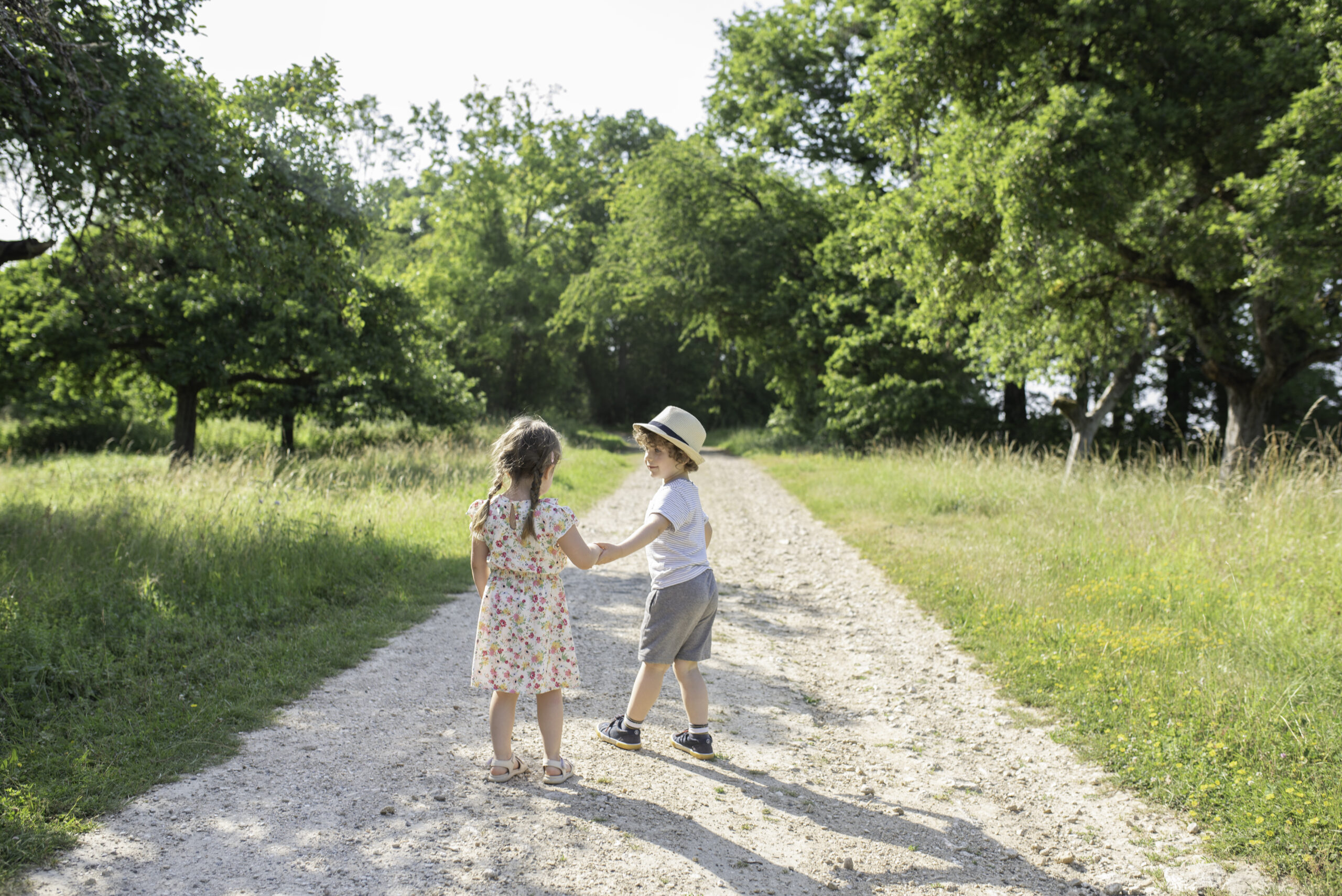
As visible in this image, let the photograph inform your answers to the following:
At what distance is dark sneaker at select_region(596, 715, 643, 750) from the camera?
4133mm

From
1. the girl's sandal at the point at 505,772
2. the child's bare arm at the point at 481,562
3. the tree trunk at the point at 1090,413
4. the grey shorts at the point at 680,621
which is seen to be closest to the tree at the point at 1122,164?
the tree trunk at the point at 1090,413

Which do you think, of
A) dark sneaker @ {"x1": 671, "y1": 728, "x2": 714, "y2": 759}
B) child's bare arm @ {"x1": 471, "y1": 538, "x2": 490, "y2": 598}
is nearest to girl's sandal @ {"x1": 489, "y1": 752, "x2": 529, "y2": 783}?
child's bare arm @ {"x1": 471, "y1": 538, "x2": 490, "y2": 598}

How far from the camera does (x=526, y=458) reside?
12.0ft

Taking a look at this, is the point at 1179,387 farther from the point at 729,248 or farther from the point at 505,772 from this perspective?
the point at 505,772

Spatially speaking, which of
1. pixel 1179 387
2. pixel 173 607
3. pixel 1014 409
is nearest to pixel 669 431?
pixel 173 607

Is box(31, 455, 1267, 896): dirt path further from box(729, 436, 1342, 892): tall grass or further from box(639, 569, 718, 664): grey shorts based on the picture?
box(639, 569, 718, 664): grey shorts

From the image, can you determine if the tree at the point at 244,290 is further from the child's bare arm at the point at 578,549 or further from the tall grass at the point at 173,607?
the child's bare arm at the point at 578,549

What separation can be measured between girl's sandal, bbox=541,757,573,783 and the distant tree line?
6.14m

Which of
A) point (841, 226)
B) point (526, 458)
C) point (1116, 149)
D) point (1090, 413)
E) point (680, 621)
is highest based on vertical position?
point (841, 226)

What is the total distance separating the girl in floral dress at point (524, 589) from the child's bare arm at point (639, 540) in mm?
55

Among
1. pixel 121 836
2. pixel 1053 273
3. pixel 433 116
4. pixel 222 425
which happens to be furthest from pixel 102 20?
pixel 433 116

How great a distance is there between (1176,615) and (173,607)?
7.25 metres

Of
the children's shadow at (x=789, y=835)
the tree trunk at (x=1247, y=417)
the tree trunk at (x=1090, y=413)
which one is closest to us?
the children's shadow at (x=789, y=835)

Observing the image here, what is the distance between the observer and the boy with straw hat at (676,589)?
3.93m
